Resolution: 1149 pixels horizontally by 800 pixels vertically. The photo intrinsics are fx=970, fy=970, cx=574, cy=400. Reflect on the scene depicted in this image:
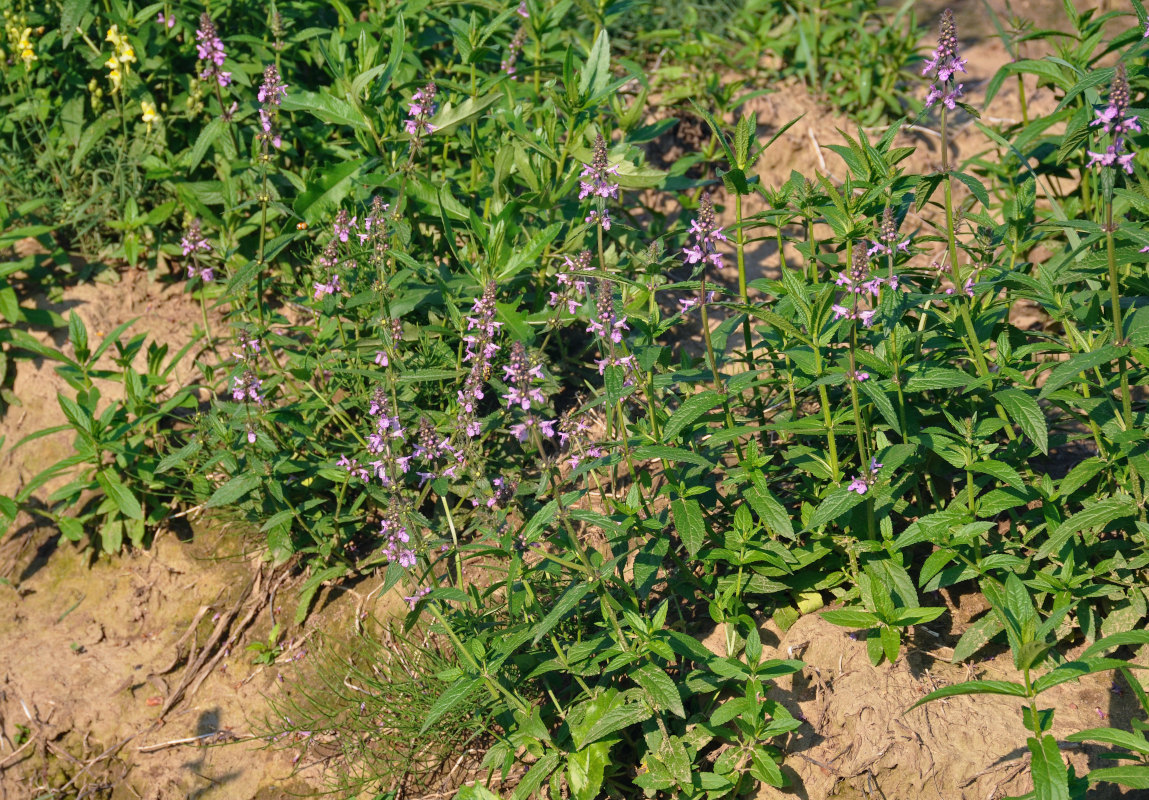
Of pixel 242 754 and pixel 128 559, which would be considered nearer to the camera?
pixel 242 754

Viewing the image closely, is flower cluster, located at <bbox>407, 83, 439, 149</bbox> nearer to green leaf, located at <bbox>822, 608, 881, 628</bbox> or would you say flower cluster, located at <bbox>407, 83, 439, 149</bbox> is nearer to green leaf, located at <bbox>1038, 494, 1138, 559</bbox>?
green leaf, located at <bbox>822, 608, 881, 628</bbox>

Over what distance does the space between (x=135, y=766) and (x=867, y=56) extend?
16.8 ft

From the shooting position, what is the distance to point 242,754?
3.73 m

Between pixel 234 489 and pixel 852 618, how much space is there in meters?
2.30

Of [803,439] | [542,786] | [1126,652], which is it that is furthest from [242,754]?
[1126,652]

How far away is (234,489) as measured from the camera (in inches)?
146

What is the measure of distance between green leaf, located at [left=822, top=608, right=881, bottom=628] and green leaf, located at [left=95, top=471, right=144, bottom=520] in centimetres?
284

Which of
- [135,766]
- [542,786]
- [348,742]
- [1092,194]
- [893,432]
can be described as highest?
[1092,194]

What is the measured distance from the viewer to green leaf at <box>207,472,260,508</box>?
12.1ft

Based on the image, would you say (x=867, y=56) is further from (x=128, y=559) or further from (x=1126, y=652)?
(x=128, y=559)

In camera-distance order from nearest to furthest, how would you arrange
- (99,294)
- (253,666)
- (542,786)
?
(542,786) < (253,666) < (99,294)

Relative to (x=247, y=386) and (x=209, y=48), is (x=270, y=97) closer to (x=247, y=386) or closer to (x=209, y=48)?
(x=209, y=48)

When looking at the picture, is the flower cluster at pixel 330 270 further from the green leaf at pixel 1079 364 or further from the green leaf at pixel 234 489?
the green leaf at pixel 1079 364

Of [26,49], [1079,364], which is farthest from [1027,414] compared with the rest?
[26,49]
